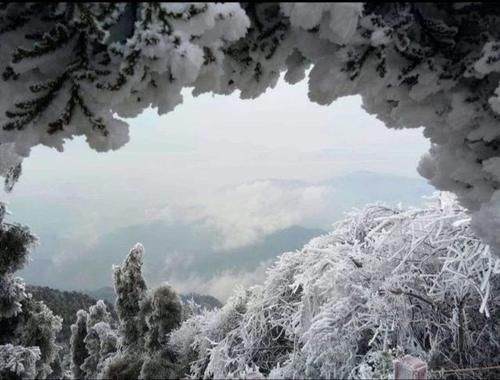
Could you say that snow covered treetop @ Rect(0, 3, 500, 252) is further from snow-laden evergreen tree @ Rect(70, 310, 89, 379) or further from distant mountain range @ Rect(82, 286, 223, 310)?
snow-laden evergreen tree @ Rect(70, 310, 89, 379)

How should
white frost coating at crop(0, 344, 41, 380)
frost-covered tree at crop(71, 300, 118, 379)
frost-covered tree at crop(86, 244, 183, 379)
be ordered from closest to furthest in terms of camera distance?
1. white frost coating at crop(0, 344, 41, 380)
2. frost-covered tree at crop(86, 244, 183, 379)
3. frost-covered tree at crop(71, 300, 118, 379)

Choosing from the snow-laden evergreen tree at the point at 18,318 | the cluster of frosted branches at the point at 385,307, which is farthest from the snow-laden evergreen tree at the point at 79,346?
the cluster of frosted branches at the point at 385,307

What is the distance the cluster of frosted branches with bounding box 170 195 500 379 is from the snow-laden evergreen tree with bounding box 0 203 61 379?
116 inches

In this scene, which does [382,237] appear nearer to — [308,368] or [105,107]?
[308,368]

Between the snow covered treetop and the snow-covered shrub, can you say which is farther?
the snow-covered shrub

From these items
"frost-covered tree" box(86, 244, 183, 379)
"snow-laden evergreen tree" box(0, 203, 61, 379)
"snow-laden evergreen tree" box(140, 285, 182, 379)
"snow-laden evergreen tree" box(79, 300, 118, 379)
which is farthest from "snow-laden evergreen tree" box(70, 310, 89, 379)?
"snow-laden evergreen tree" box(0, 203, 61, 379)

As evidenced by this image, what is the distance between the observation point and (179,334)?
1029cm

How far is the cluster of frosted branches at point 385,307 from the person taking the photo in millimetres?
6492

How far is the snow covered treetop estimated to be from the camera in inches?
50.6

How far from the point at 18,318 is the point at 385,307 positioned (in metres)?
6.42

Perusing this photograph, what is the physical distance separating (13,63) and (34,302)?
28.6ft

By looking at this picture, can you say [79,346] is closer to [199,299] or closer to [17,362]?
[17,362]

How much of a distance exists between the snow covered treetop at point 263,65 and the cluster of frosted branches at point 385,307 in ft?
13.6

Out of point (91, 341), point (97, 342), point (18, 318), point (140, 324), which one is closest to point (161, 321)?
point (140, 324)
